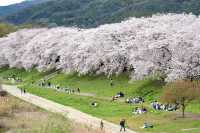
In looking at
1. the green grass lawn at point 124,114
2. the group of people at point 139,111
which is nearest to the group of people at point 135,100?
the green grass lawn at point 124,114

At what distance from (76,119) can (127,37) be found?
31.9 m

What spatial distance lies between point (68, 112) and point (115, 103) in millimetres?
7703

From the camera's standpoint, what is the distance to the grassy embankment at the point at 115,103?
52969mm

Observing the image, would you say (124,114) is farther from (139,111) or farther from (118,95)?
(118,95)

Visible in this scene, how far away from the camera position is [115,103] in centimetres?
6912

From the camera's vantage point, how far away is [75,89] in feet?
283

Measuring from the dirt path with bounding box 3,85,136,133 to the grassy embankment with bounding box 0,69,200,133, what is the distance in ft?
4.93

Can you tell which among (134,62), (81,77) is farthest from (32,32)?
(134,62)

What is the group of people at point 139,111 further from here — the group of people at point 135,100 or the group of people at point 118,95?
the group of people at point 118,95

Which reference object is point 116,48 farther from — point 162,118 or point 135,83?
point 162,118

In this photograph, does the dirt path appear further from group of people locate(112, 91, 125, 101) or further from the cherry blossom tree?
the cherry blossom tree

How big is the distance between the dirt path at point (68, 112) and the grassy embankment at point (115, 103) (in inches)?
59.2

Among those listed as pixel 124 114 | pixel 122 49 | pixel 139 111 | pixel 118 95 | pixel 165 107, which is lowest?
pixel 124 114

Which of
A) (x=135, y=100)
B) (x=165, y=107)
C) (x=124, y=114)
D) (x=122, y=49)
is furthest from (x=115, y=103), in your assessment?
(x=122, y=49)
